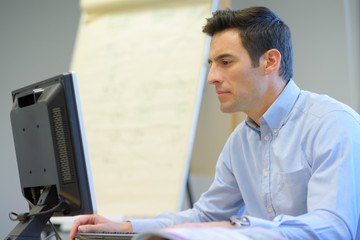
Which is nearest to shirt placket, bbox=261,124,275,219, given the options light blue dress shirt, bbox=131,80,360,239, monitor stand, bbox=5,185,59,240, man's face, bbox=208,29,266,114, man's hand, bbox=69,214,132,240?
light blue dress shirt, bbox=131,80,360,239

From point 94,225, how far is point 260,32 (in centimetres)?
75

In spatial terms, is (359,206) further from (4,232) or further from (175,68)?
(4,232)

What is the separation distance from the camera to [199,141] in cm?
240

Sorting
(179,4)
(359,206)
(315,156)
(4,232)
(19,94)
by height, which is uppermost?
(179,4)

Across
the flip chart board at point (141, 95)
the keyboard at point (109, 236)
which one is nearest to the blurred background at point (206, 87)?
the flip chart board at point (141, 95)

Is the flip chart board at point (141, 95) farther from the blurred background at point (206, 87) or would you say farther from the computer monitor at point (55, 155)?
the computer monitor at point (55, 155)

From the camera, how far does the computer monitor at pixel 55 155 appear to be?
1005 millimetres

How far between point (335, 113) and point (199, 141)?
4.45 feet

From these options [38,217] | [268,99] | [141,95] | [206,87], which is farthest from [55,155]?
[206,87]

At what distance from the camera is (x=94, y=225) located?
45.7 inches

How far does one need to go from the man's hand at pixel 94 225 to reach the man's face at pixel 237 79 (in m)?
0.47

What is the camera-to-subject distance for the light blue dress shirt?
890mm

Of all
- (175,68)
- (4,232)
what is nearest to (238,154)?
(175,68)

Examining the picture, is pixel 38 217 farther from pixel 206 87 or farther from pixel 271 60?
A: pixel 206 87
